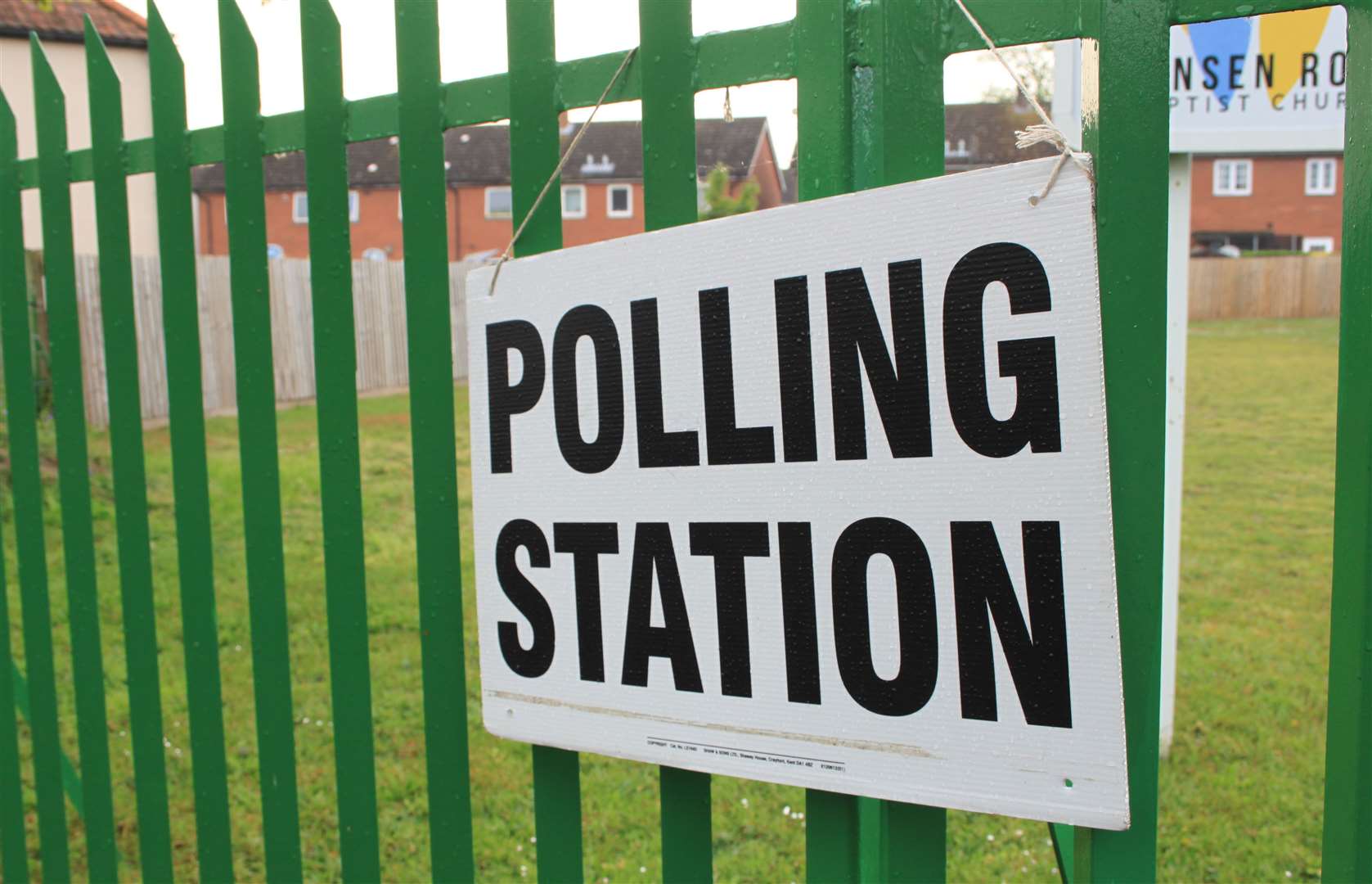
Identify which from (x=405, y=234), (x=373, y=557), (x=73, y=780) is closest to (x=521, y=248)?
(x=405, y=234)

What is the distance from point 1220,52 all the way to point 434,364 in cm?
288

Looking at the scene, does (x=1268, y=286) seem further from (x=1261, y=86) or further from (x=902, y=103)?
(x=902, y=103)

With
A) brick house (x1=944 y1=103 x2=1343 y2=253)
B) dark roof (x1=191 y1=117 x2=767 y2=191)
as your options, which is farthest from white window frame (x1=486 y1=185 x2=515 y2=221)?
brick house (x1=944 y1=103 x2=1343 y2=253)

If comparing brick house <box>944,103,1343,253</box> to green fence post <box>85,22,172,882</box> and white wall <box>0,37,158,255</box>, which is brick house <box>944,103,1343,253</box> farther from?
green fence post <box>85,22,172,882</box>

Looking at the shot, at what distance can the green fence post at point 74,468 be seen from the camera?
2445mm

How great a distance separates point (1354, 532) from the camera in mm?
1219

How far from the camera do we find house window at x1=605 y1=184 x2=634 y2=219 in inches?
1342

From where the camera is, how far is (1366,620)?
47.9 inches

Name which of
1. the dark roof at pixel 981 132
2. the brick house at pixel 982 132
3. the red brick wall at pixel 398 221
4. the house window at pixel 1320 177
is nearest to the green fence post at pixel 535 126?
the red brick wall at pixel 398 221

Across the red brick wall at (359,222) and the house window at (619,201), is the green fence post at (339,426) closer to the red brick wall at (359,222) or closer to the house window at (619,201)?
the red brick wall at (359,222)

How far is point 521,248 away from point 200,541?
3.36 ft

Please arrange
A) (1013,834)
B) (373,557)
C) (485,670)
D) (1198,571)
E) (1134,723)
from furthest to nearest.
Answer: (373,557)
(1198,571)
(1013,834)
(485,670)
(1134,723)

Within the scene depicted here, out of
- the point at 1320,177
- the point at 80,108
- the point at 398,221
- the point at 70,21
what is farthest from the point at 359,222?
the point at 1320,177

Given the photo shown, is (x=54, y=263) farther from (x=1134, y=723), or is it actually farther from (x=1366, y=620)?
(x=1366, y=620)
